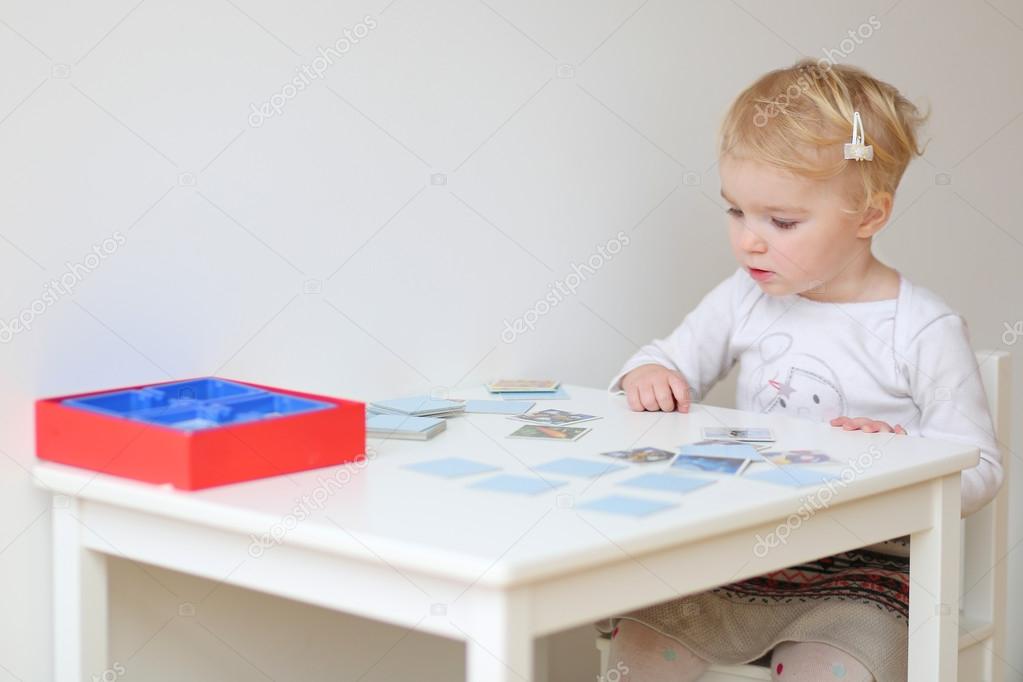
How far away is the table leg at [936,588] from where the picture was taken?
1110 millimetres

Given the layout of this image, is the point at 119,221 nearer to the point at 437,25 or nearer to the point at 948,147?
the point at 437,25

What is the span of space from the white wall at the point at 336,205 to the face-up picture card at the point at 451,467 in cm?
31

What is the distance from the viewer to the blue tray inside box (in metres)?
1.02

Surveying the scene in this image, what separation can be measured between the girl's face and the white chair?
21 cm

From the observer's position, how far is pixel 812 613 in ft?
4.11

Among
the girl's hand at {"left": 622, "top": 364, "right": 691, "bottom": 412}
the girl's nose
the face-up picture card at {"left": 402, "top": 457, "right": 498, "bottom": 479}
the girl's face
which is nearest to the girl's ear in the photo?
Result: the girl's face

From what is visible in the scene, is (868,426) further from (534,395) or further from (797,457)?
(534,395)

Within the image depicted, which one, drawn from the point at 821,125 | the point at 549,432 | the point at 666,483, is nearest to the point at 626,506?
the point at 666,483

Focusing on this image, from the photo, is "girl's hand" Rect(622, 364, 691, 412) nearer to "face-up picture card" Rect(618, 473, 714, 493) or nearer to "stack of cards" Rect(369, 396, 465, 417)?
"stack of cards" Rect(369, 396, 465, 417)

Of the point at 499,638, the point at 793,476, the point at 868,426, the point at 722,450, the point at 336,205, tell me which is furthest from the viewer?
the point at 336,205

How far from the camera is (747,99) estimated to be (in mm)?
1447

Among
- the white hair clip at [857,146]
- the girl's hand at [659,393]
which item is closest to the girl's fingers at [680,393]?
the girl's hand at [659,393]

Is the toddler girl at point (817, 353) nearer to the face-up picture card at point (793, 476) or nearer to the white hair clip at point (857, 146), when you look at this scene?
the white hair clip at point (857, 146)

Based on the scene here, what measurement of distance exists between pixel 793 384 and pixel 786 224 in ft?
0.66
